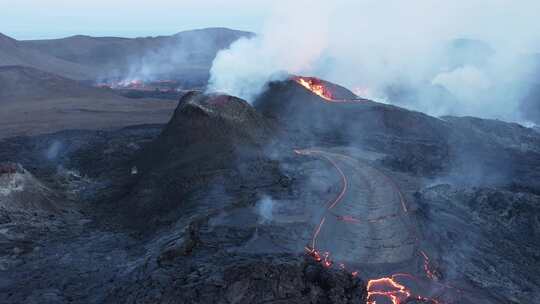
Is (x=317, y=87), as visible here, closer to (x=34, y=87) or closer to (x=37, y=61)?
(x=34, y=87)

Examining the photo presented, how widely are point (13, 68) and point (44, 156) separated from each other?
4211 cm

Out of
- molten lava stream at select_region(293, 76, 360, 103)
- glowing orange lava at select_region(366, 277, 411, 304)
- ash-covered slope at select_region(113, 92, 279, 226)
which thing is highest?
molten lava stream at select_region(293, 76, 360, 103)

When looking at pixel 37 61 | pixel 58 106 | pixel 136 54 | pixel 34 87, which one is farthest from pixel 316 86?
pixel 136 54

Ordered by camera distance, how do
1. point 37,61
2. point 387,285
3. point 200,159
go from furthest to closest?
point 37,61 < point 200,159 < point 387,285

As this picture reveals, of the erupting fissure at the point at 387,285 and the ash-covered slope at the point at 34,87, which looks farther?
the ash-covered slope at the point at 34,87

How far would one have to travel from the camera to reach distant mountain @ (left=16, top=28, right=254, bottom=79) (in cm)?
11019

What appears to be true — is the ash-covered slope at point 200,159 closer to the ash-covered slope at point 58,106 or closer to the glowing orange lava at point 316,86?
the glowing orange lava at point 316,86

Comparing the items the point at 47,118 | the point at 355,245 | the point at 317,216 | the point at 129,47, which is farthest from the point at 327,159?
the point at 129,47

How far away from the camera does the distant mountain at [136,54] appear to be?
4338 inches

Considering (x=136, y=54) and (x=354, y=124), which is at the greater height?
(x=136, y=54)

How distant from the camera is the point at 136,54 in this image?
12388 centimetres

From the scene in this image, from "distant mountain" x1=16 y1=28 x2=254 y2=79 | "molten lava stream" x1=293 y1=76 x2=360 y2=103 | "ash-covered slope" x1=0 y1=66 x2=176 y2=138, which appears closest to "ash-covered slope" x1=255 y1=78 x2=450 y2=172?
"molten lava stream" x1=293 y1=76 x2=360 y2=103

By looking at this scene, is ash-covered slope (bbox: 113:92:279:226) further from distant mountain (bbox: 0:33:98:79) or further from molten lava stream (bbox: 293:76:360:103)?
distant mountain (bbox: 0:33:98:79)

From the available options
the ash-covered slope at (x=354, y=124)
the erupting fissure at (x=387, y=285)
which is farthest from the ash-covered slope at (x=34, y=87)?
the erupting fissure at (x=387, y=285)
